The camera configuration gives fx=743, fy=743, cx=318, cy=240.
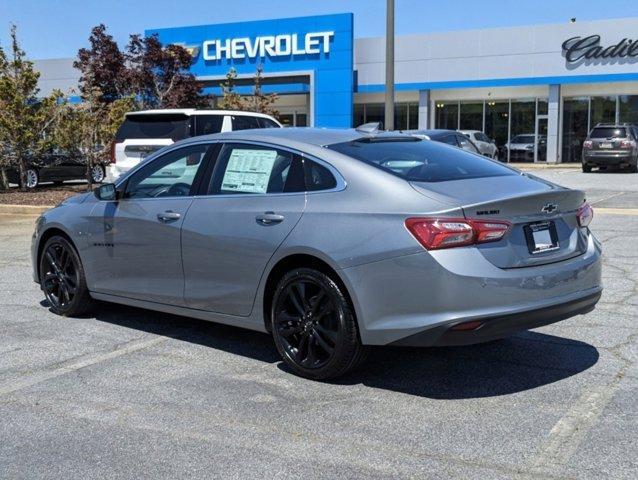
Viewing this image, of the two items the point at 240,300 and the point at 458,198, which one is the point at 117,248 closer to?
the point at 240,300

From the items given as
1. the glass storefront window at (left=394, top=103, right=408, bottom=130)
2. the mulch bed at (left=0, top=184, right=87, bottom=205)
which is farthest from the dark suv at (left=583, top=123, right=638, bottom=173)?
the mulch bed at (left=0, top=184, right=87, bottom=205)

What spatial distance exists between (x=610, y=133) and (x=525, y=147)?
373 inches

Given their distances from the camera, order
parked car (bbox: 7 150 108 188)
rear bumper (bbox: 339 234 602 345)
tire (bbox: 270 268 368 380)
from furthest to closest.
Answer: parked car (bbox: 7 150 108 188)
tire (bbox: 270 268 368 380)
rear bumper (bbox: 339 234 602 345)

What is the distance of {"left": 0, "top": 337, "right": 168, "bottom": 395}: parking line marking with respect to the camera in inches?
190

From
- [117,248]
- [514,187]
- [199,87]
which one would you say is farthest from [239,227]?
[199,87]

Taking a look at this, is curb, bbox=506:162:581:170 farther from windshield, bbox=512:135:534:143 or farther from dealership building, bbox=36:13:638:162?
windshield, bbox=512:135:534:143

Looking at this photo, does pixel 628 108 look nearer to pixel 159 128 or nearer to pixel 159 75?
pixel 159 75

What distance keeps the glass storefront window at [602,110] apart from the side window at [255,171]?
31.4 meters

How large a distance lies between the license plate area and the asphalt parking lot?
88cm

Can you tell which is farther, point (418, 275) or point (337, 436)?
point (418, 275)

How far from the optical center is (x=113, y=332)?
6125 mm

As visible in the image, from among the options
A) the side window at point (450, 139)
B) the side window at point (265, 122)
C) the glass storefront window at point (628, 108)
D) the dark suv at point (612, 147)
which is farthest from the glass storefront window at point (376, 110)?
the side window at point (265, 122)

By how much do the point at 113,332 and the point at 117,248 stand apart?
0.71m

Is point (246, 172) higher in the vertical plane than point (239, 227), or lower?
higher
